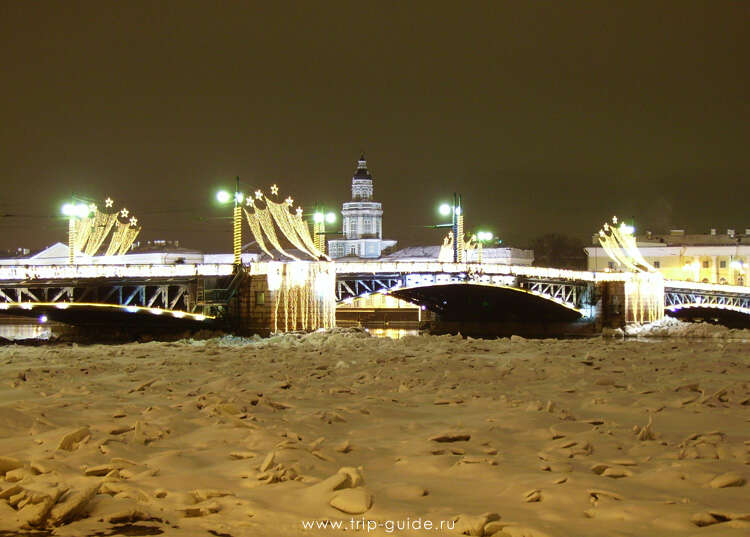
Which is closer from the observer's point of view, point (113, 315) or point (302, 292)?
point (302, 292)

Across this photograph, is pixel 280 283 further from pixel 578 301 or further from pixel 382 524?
pixel 382 524

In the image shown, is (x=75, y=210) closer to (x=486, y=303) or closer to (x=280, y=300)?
(x=280, y=300)

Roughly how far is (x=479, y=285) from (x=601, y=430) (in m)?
38.3

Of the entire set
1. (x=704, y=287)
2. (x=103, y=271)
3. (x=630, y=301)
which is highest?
(x=103, y=271)

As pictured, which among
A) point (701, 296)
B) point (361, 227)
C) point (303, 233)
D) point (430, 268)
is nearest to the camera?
point (303, 233)

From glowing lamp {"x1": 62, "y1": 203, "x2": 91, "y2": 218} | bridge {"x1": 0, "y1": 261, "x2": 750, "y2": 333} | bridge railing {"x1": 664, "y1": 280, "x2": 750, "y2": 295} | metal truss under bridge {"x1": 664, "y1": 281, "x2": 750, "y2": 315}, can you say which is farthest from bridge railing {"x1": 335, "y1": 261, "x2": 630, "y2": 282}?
metal truss under bridge {"x1": 664, "y1": 281, "x2": 750, "y2": 315}

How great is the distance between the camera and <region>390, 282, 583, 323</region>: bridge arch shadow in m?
50.4

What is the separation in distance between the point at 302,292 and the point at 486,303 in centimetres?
1996

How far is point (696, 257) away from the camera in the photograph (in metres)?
99.2

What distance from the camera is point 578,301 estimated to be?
59.1 m

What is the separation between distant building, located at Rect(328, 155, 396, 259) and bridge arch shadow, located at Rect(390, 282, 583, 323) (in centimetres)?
9285

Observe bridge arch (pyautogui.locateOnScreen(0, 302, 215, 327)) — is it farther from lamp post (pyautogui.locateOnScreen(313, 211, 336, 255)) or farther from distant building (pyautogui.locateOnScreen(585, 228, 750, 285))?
distant building (pyautogui.locateOnScreen(585, 228, 750, 285))

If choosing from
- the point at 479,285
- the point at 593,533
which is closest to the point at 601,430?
the point at 593,533

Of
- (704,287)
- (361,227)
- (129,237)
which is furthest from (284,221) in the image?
(361,227)
